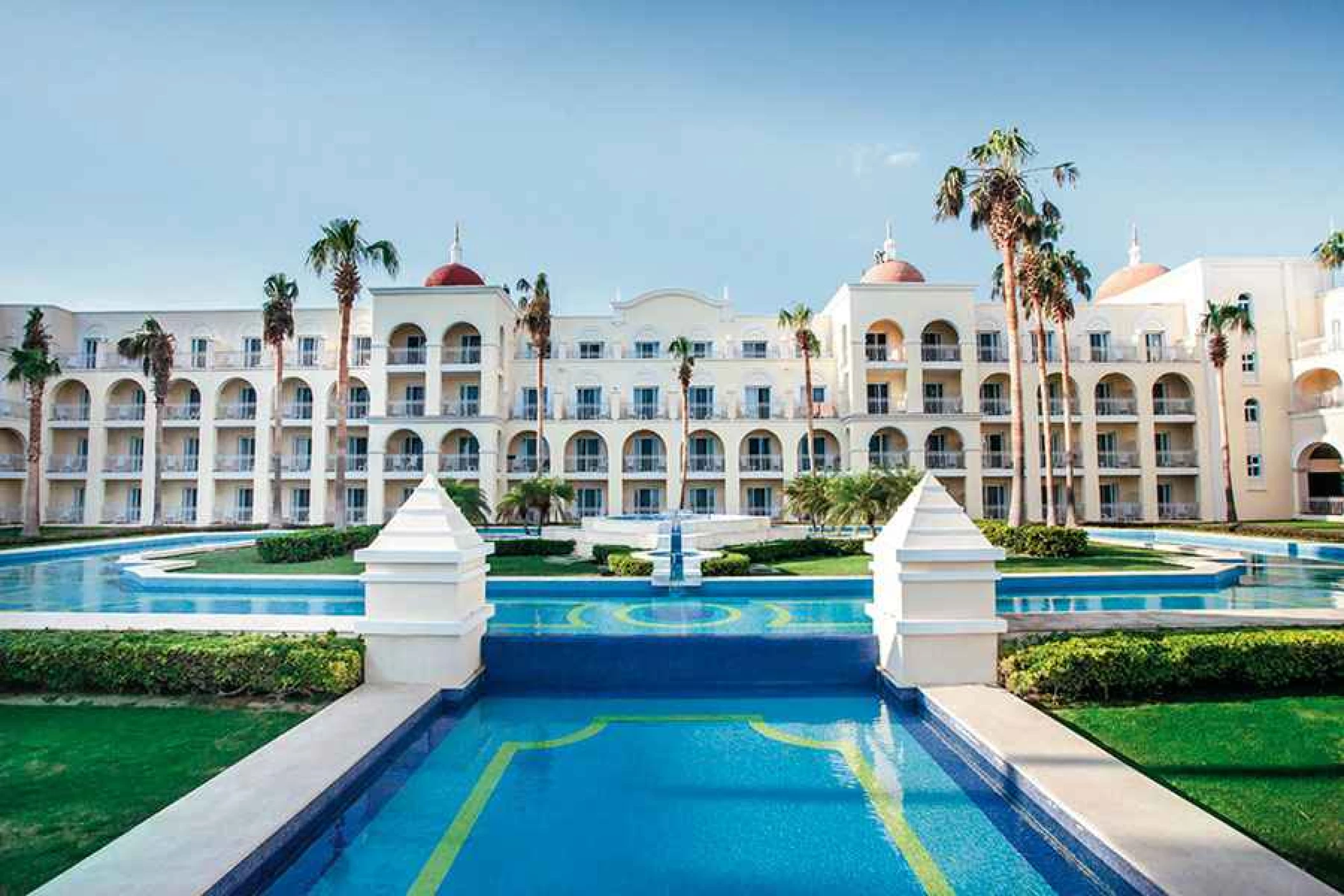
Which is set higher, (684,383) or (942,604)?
(684,383)

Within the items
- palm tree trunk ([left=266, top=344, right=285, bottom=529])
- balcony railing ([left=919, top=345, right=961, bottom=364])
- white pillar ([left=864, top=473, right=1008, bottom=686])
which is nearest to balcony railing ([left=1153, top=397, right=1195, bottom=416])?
balcony railing ([left=919, top=345, right=961, bottom=364])

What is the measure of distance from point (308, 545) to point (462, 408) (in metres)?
16.8

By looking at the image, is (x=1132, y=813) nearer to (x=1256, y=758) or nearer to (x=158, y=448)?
(x=1256, y=758)

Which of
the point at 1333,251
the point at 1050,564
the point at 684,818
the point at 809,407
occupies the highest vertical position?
the point at 1333,251

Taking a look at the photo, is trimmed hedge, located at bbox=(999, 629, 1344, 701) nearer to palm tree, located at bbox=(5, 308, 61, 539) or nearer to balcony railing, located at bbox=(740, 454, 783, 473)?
balcony railing, located at bbox=(740, 454, 783, 473)

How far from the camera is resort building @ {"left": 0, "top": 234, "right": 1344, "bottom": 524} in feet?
111

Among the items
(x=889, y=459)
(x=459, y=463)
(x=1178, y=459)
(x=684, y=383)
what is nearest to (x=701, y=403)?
(x=684, y=383)

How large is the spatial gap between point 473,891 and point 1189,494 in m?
41.3

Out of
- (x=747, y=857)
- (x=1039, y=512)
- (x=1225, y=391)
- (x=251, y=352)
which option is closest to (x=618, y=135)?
(x=747, y=857)

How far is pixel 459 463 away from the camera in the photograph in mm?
34406

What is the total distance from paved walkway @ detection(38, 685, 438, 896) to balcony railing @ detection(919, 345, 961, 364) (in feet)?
108

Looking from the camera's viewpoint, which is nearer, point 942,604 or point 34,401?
point 942,604

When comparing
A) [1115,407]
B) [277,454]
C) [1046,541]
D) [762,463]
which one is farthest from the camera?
[762,463]

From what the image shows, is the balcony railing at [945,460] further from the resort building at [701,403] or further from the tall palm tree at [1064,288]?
the tall palm tree at [1064,288]
